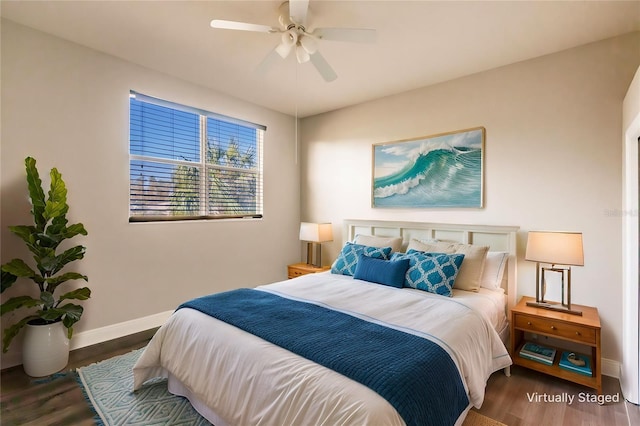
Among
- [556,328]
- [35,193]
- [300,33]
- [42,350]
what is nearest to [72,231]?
[35,193]

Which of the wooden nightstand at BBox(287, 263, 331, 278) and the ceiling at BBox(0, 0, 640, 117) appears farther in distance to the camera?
the wooden nightstand at BBox(287, 263, 331, 278)

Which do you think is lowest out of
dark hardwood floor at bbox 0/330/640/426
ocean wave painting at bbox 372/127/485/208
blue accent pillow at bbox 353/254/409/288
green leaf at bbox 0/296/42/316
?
dark hardwood floor at bbox 0/330/640/426

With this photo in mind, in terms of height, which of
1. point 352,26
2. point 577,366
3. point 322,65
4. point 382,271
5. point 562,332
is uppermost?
point 352,26

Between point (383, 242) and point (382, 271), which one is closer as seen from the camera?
point (382, 271)

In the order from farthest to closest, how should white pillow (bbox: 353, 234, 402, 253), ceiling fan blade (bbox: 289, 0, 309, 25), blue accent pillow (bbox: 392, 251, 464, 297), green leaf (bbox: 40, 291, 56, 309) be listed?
white pillow (bbox: 353, 234, 402, 253) < blue accent pillow (bbox: 392, 251, 464, 297) < green leaf (bbox: 40, 291, 56, 309) < ceiling fan blade (bbox: 289, 0, 309, 25)

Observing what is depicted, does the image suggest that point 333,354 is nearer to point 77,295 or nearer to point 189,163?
point 77,295

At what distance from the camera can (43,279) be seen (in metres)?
2.46

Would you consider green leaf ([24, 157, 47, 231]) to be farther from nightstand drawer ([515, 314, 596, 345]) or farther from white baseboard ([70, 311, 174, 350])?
nightstand drawer ([515, 314, 596, 345])

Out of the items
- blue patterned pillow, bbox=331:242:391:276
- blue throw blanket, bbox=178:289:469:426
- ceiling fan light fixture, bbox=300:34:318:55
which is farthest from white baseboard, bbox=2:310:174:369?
ceiling fan light fixture, bbox=300:34:318:55

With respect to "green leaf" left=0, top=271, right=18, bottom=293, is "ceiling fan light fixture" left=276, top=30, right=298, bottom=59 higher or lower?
higher

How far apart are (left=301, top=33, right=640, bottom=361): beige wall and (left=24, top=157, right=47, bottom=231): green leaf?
11.0 ft

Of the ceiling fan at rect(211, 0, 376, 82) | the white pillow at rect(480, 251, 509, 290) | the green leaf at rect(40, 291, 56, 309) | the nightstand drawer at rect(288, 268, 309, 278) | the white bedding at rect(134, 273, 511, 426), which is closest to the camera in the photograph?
the white bedding at rect(134, 273, 511, 426)

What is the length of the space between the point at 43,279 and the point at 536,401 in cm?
376

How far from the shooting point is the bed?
1342 mm
